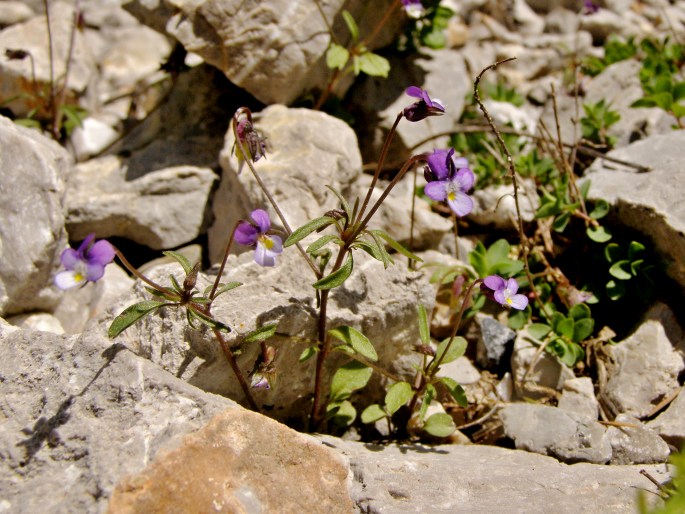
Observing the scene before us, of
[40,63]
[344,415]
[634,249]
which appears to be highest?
[634,249]

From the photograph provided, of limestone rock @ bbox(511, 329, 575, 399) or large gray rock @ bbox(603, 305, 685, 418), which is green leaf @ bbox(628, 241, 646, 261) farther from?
limestone rock @ bbox(511, 329, 575, 399)

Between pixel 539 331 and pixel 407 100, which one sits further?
pixel 407 100

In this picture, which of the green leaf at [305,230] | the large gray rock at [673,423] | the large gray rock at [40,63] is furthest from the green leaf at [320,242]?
the large gray rock at [40,63]

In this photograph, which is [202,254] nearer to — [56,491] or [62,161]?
[62,161]

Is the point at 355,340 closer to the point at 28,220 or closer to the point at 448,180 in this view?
the point at 448,180

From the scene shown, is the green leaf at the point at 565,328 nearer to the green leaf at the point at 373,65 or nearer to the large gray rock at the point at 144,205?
the green leaf at the point at 373,65

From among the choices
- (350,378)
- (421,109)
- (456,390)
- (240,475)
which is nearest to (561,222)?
(456,390)

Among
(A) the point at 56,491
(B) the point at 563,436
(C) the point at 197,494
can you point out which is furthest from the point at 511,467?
(A) the point at 56,491
